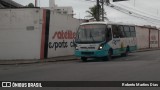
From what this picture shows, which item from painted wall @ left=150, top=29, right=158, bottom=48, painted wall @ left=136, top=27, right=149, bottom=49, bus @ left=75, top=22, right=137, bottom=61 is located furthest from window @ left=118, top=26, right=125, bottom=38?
painted wall @ left=150, top=29, right=158, bottom=48

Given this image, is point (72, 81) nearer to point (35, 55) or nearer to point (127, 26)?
point (35, 55)

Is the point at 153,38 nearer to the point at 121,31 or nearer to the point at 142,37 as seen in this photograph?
the point at 142,37

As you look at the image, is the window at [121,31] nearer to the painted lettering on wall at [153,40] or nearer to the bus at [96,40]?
the bus at [96,40]

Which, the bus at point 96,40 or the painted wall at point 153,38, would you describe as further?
the painted wall at point 153,38

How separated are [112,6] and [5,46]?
59.9 feet

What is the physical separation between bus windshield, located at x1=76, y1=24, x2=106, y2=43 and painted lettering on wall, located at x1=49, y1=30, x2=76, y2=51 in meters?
5.01

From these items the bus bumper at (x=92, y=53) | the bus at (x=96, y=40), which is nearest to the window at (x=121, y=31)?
the bus at (x=96, y=40)

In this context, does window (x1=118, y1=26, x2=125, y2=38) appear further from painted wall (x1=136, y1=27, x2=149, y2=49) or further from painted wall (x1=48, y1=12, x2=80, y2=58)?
painted wall (x1=136, y1=27, x2=149, y2=49)

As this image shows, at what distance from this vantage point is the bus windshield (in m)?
Result: 27.1

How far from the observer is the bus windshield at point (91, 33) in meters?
27.1

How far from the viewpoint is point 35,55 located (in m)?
30.2

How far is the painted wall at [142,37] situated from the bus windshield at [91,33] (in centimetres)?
2712

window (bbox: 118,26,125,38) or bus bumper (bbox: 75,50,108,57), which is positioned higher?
window (bbox: 118,26,125,38)

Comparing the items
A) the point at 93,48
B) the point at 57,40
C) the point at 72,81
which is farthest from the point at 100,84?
the point at 57,40
